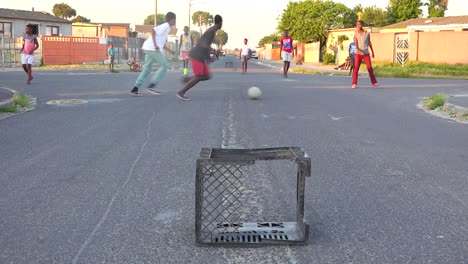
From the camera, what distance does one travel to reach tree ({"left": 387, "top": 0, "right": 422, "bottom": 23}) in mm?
65062

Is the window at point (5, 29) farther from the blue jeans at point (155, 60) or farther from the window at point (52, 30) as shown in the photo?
the blue jeans at point (155, 60)

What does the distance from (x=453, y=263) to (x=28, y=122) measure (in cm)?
745

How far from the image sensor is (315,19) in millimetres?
57125

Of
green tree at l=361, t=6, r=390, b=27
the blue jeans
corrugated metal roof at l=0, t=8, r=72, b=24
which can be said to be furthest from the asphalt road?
green tree at l=361, t=6, r=390, b=27

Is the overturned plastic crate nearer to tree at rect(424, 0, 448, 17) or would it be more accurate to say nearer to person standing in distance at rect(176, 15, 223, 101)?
person standing in distance at rect(176, 15, 223, 101)

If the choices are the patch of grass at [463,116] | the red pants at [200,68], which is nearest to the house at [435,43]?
the patch of grass at [463,116]

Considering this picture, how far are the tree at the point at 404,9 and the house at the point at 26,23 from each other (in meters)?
38.3

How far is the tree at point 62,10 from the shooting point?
10412cm

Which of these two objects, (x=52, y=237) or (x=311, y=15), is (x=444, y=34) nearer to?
(x=311, y=15)

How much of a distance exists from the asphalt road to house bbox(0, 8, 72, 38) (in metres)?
46.6

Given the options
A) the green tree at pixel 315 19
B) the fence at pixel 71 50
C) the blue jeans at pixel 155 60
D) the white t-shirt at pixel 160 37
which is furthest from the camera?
the green tree at pixel 315 19

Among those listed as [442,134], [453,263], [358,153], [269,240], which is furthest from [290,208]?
[442,134]

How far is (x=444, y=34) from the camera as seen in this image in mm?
35469

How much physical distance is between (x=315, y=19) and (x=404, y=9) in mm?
15123
